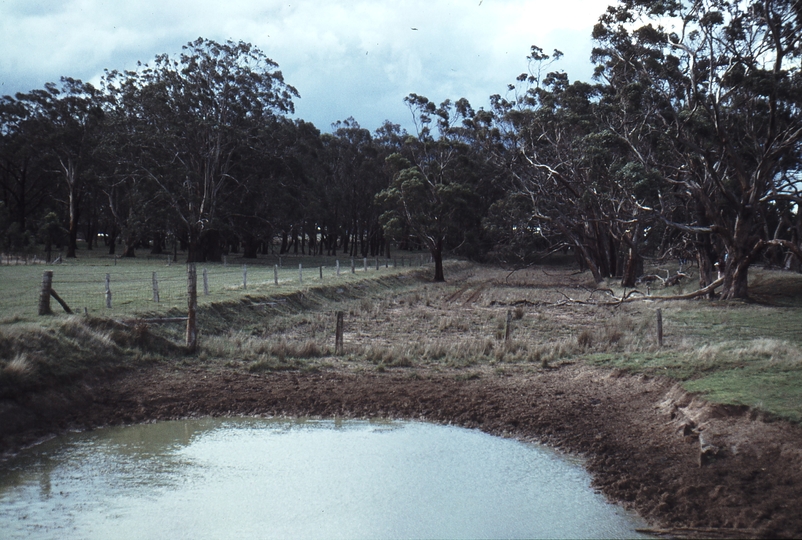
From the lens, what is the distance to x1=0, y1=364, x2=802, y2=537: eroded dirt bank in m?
8.02

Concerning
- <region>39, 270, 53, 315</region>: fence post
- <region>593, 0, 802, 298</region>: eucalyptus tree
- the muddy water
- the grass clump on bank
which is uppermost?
<region>593, 0, 802, 298</region>: eucalyptus tree

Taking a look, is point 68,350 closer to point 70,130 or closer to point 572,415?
point 572,415

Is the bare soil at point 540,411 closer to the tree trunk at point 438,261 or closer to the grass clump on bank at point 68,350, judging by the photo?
the grass clump on bank at point 68,350

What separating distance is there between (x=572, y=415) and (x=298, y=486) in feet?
16.7

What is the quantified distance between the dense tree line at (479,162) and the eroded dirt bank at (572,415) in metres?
16.6

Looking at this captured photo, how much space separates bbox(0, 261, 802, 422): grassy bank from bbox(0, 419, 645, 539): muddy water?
2.95m

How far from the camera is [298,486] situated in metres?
9.14

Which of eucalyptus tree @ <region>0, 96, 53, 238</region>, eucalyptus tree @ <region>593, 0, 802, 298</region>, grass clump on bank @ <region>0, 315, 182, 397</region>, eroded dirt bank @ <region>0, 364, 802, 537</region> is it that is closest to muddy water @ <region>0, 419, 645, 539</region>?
eroded dirt bank @ <region>0, 364, 802, 537</region>

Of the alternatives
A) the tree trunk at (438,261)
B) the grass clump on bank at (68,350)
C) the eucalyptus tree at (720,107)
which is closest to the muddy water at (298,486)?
the grass clump on bank at (68,350)

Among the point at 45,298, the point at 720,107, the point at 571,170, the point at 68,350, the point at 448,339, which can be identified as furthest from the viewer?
the point at 571,170

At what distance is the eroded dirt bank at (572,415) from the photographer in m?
8.02

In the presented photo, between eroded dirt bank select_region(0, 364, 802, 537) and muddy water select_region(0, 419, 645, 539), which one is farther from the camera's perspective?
eroded dirt bank select_region(0, 364, 802, 537)

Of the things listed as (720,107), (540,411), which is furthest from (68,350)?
(720,107)

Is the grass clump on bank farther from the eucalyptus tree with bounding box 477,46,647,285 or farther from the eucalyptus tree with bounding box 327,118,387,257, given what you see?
the eucalyptus tree with bounding box 327,118,387,257
